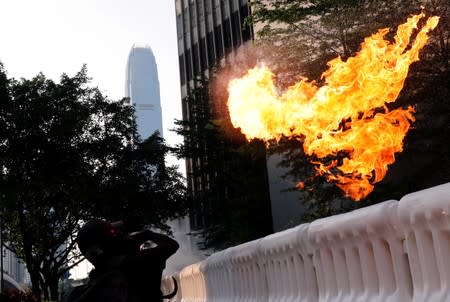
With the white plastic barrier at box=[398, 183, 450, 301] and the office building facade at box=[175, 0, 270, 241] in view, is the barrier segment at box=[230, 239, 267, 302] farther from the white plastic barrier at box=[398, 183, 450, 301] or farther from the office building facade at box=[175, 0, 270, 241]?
the office building facade at box=[175, 0, 270, 241]

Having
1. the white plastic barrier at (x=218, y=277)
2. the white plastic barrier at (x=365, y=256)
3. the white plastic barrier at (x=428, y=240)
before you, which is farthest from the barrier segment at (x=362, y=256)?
the white plastic barrier at (x=218, y=277)

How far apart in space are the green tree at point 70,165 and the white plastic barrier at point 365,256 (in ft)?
74.3

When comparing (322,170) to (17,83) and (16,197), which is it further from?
(17,83)

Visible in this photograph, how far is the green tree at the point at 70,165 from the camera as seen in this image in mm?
28953

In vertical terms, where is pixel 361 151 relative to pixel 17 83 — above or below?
below

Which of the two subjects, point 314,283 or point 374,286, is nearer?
point 374,286

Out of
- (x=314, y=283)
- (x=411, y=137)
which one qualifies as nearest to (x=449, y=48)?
(x=411, y=137)

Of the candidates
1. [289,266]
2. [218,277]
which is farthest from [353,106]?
[289,266]

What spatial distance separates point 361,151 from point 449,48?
5.58m

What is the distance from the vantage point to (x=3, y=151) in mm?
28641

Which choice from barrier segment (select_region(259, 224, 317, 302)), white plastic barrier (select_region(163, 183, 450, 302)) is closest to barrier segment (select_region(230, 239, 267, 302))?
white plastic barrier (select_region(163, 183, 450, 302))

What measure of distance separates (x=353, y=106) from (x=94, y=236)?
1534 cm

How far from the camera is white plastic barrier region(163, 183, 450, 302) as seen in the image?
13.8 ft

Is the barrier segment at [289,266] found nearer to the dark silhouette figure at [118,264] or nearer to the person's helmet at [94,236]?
the dark silhouette figure at [118,264]
